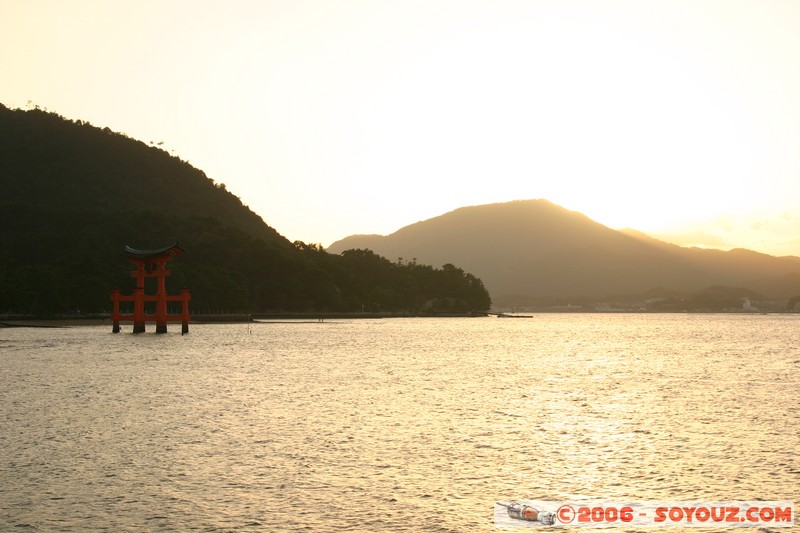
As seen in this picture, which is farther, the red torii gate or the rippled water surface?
the red torii gate

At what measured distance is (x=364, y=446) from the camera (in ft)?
80.0

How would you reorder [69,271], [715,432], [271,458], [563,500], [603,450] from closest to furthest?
1. [563,500]
2. [271,458]
3. [603,450]
4. [715,432]
5. [69,271]

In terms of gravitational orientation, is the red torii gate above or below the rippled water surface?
above

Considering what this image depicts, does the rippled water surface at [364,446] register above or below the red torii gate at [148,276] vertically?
below

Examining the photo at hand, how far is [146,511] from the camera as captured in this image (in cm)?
1659

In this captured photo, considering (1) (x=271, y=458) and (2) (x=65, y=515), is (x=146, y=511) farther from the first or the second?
(1) (x=271, y=458)

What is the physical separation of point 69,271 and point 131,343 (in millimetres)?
71949

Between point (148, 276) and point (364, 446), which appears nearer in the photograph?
point (364, 446)

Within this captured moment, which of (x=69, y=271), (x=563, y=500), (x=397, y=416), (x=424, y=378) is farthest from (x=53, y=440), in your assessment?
(x=69, y=271)

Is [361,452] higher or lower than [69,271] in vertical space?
lower

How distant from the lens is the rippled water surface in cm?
1703

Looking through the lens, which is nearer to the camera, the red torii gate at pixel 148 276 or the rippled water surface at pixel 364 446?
the rippled water surface at pixel 364 446

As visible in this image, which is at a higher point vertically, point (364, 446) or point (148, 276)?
point (148, 276)

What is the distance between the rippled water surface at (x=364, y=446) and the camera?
1703 centimetres
